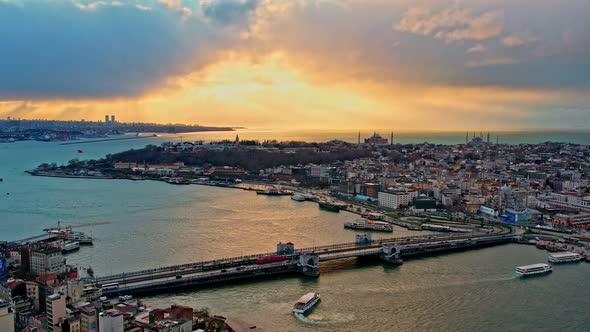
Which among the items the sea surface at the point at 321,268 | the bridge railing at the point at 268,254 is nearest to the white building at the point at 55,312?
the sea surface at the point at 321,268

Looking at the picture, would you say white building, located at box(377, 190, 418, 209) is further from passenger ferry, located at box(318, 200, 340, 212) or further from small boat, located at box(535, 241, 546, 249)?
small boat, located at box(535, 241, 546, 249)

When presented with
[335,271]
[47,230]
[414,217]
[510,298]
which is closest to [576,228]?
[414,217]

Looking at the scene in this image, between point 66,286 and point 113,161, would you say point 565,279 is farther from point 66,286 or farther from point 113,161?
point 113,161

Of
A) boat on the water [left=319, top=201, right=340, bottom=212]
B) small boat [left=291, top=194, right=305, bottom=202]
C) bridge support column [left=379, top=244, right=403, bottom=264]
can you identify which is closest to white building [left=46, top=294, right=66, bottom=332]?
bridge support column [left=379, top=244, right=403, bottom=264]

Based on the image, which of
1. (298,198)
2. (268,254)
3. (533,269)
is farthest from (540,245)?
(298,198)

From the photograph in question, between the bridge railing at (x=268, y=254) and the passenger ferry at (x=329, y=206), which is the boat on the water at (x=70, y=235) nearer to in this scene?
the bridge railing at (x=268, y=254)

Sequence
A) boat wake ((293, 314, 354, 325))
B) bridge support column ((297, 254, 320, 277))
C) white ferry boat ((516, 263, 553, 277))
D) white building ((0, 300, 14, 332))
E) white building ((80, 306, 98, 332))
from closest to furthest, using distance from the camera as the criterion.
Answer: white building ((0, 300, 14, 332)) → white building ((80, 306, 98, 332)) → boat wake ((293, 314, 354, 325)) → bridge support column ((297, 254, 320, 277)) → white ferry boat ((516, 263, 553, 277))

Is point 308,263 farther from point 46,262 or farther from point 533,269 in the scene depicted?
point 46,262
